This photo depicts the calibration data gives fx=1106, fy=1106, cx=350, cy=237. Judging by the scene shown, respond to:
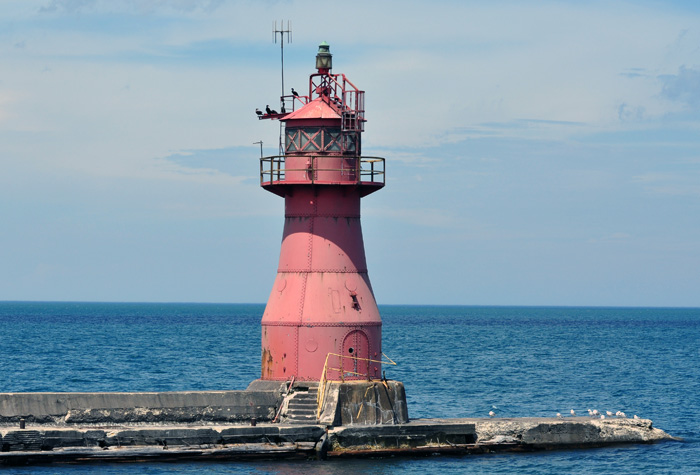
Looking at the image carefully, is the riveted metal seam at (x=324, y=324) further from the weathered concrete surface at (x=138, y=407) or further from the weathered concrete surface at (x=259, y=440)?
the weathered concrete surface at (x=259, y=440)

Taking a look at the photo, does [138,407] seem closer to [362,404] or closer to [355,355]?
[362,404]

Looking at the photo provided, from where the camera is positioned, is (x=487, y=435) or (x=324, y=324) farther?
(x=487, y=435)

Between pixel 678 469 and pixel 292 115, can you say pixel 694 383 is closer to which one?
pixel 678 469

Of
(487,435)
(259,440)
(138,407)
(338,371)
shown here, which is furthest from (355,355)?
(138,407)

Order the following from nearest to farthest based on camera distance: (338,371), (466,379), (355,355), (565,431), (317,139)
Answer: (338,371)
(355,355)
(317,139)
(565,431)
(466,379)

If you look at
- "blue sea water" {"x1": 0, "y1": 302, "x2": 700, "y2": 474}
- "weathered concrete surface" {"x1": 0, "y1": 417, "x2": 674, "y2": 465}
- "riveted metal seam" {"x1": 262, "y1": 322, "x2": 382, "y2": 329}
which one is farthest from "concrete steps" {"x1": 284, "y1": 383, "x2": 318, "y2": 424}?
"blue sea water" {"x1": 0, "y1": 302, "x2": 700, "y2": 474}

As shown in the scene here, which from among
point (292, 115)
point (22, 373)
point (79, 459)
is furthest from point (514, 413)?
point (22, 373)

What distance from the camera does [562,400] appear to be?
45688mm

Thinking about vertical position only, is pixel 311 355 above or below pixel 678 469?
above

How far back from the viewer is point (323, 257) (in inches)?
1193

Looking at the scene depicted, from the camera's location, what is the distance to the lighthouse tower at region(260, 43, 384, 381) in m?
29.8

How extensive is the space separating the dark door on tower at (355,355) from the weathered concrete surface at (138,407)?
6.72 feet

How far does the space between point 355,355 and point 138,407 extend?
5.91 m

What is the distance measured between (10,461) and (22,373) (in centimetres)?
3142
